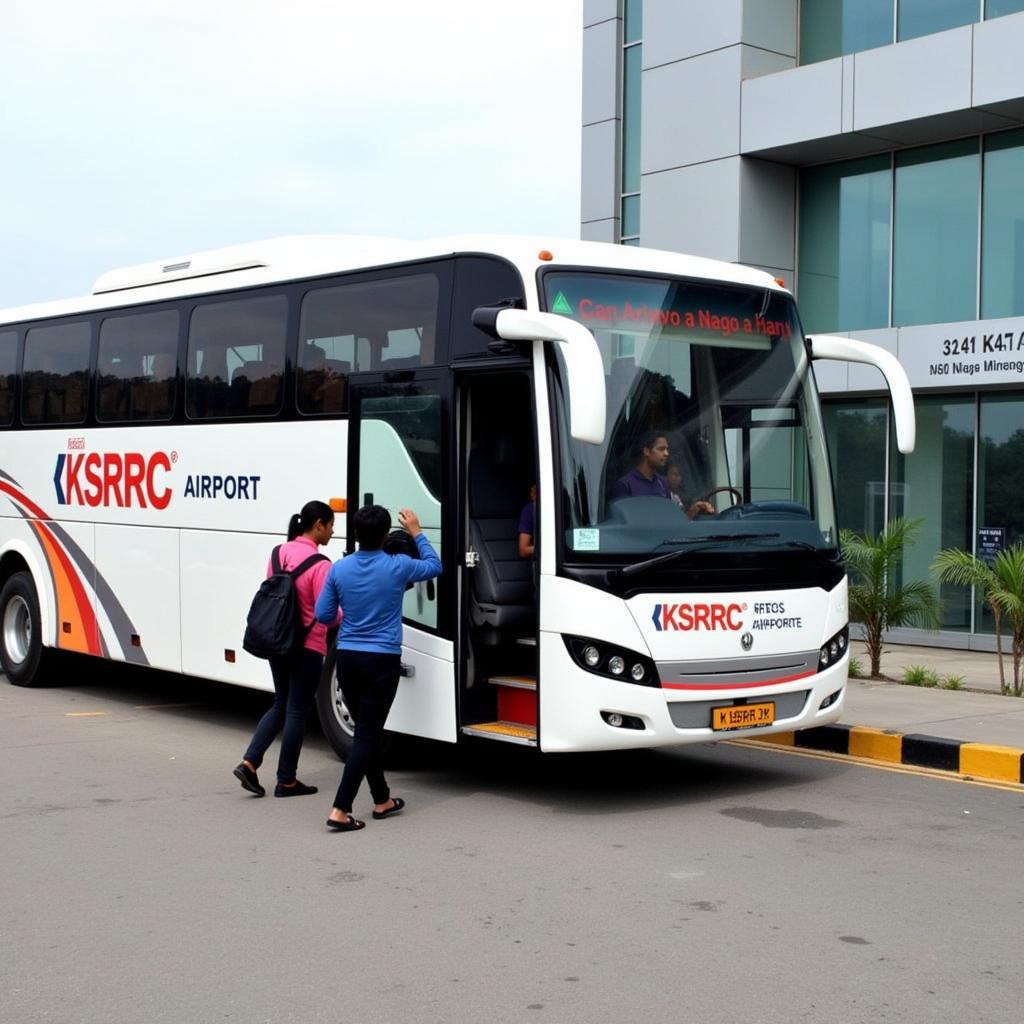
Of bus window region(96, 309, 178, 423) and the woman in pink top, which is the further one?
bus window region(96, 309, 178, 423)

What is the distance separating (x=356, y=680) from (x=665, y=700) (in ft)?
5.64

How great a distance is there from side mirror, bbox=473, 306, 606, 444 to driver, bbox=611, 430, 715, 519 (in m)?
0.68

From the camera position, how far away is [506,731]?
865 centimetres

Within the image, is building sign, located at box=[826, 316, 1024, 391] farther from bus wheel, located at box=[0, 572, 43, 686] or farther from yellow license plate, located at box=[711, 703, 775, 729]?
bus wheel, located at box=[0, 572, 43, 686]

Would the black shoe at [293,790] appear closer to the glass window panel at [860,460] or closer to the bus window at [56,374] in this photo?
the bus window at [56,374]

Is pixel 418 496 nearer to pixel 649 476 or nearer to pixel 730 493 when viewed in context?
pixel 649 476

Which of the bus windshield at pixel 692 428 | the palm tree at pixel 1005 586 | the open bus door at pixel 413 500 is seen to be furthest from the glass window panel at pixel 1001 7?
the open bus door at pixel 413 500

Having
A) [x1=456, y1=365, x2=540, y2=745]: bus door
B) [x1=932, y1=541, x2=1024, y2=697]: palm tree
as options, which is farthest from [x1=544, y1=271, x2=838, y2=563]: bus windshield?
[x1=932, y1=541, x2=1024, y2=697]: palm tree

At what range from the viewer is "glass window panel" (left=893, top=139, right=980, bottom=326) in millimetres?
18062

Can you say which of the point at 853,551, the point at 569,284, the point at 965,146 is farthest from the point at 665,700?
the point at 965,146

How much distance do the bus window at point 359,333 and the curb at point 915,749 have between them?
362 cm

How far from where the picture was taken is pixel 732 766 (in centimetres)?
1003

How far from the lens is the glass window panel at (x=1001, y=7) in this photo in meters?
17.4

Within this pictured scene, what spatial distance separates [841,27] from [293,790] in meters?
14.3
